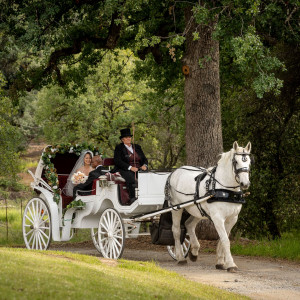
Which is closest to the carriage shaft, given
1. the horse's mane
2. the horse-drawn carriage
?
the horse-drawn carriage

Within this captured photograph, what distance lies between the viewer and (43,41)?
1647 centimetres

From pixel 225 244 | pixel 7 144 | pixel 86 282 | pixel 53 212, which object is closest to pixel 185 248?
pixel 225 244

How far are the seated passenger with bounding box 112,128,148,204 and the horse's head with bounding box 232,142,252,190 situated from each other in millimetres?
2394

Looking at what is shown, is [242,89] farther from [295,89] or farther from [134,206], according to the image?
[134,206]

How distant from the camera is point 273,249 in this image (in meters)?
14.6

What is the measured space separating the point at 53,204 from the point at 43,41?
15.3 feet

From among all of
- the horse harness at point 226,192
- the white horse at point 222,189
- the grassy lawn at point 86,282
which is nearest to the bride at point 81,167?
the white horse at point 222,189

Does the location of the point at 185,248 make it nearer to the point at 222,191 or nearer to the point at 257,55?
the point at 222,191

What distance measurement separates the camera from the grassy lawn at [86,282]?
7.37m

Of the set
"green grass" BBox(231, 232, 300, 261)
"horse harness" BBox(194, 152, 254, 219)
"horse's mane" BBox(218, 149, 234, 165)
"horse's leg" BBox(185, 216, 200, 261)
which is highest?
"horse's mane" BBox(218, 149, 234, 165)

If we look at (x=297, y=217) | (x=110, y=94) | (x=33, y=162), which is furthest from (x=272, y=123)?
(x=33, y=162)

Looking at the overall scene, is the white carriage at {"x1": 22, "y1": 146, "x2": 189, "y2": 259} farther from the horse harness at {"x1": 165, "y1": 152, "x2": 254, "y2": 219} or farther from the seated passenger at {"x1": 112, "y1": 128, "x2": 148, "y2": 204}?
the horse harness at {"x1": 165, "y1": 152, "x2": 254, "y2": 219}

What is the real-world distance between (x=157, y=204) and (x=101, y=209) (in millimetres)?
1515

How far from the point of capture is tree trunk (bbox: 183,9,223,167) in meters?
15.8
